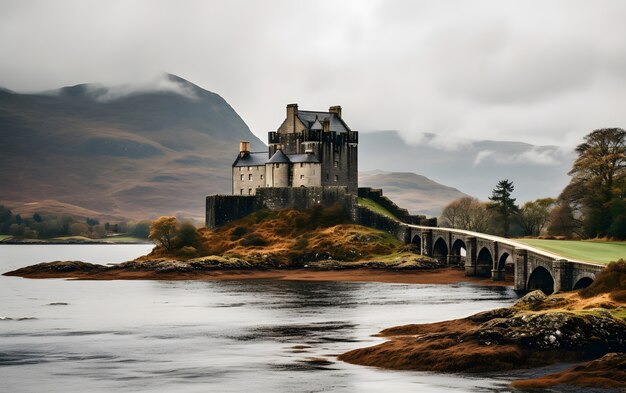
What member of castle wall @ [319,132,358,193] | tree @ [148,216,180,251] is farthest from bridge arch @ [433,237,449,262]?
tree @ [148,216,180,251]

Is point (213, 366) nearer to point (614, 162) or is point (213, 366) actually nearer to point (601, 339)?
point (601, 339)

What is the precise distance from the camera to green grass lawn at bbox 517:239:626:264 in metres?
91.9

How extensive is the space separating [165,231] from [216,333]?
79.2 meters

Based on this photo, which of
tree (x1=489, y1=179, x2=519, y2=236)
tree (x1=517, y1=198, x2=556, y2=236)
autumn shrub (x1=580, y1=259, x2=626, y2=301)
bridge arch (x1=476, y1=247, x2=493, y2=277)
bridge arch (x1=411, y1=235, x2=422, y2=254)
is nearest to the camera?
autumn shrub (x1=580, y1=259, x2=626, y2=301)

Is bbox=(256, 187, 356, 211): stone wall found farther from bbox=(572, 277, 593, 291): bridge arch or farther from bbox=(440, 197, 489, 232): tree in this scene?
bbox=(572, 277, 593, 291): bridge arch

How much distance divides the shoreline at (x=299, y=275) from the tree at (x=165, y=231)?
9.43m

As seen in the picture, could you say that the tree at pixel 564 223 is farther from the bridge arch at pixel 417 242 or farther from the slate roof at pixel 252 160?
the slate roof at pixel 252 160

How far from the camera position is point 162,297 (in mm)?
107312

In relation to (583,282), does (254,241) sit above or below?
above

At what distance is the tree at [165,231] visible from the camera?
152125mm

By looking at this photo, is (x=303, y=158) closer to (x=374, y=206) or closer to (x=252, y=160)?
(x=252, y=160)

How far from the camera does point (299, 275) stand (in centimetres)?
13575

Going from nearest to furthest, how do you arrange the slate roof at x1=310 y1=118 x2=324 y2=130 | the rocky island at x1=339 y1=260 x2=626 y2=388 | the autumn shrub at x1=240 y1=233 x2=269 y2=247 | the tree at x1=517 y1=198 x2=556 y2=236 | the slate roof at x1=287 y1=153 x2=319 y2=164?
the rocky island at x1=339 y1=260 x2=626 y2=388 → the autumn shrub at x1=240 y1=233 x2=269 y2=247 → the slate roof at x1=287 y1=153 x2=319 y2=164 → the slate roof at x1=310 y1=118 x2=324 y2=130 → the tree at x1=517 y1=198 x2=556 y2=236

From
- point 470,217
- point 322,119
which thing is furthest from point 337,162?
point 470,217
